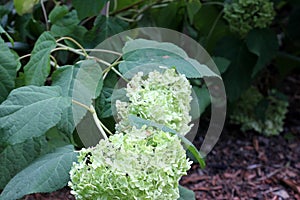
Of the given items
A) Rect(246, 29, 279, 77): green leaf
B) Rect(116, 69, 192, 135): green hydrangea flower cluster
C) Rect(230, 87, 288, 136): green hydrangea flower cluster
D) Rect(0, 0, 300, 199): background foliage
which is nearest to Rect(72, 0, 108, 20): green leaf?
Rect(0, 0, 300, 199): background foliage

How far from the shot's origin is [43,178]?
0.87 m

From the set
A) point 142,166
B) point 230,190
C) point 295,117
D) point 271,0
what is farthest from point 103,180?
point 295,117

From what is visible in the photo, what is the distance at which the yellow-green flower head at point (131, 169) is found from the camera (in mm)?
771

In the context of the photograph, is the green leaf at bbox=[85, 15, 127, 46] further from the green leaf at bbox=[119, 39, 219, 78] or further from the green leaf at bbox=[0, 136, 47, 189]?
the green leaf at bbox=[0, 136, 47, 189]

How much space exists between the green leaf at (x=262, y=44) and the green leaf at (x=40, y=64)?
812mm

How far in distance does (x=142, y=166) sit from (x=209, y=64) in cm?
97

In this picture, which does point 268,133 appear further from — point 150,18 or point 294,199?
point 150,18

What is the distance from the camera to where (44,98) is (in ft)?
3.11

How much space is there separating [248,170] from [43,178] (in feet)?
3.40

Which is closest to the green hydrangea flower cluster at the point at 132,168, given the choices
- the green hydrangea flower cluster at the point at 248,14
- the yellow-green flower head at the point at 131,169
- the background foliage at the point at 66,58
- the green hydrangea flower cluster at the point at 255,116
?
the yellow-green flower head at the point at 131,169

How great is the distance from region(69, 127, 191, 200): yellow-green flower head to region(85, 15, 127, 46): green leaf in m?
0.67

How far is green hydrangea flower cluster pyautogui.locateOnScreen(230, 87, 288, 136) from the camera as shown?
6.61ft

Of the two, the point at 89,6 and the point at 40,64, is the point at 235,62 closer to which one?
the point at 89,6

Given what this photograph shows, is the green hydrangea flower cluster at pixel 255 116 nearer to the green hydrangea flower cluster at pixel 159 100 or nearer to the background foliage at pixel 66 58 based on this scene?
the background foliage at pixel 66 58
